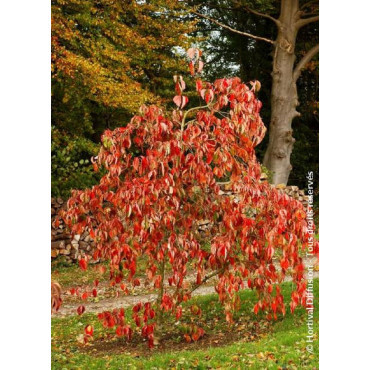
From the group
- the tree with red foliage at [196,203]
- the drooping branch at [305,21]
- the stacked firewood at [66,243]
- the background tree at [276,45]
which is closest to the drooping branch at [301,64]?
the background tree at [276,45]

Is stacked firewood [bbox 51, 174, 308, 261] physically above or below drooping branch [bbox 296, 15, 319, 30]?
below

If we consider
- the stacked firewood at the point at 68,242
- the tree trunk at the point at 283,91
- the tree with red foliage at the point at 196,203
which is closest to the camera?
the tree with red foliage at the point at 196,203

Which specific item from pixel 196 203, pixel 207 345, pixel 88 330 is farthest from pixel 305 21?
pixel 88 330

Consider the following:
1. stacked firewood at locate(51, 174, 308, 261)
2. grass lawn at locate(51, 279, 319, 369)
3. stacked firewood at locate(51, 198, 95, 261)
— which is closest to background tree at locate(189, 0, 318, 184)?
stacked firewood at locate(51, 174, 308, 261)

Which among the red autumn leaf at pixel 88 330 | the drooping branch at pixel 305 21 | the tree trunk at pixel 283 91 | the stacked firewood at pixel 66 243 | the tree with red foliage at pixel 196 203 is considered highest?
the drooping branch at pixel 305 21

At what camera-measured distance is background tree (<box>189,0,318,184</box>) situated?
4871 mm

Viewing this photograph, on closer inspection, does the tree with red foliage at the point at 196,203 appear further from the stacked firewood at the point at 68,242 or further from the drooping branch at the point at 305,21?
the drooping branch at the point at 305,21

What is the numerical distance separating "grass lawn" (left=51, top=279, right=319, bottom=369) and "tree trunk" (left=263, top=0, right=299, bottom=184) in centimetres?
157

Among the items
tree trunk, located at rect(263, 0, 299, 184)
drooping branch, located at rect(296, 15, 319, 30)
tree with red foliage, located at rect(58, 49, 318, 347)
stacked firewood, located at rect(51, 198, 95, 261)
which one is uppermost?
drooping branch, located at rect(296, 15, 319, 30)

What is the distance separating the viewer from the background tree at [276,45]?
4.87m

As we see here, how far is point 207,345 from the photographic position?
141 inches

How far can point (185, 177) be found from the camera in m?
3.09

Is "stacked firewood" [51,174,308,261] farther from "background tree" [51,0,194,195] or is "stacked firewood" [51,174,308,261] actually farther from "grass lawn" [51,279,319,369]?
"grass lawn" [51,279,319,369]
